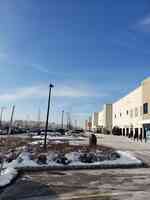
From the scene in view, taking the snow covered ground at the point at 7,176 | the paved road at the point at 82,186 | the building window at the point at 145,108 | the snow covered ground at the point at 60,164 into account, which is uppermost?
the building window at the point at 145,108

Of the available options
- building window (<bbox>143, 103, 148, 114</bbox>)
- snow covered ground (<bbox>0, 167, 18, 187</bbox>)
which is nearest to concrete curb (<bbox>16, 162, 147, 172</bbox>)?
snow covered ground (<bbox>0, 167, 18, 187</bbox>)

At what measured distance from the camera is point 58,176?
12359mm

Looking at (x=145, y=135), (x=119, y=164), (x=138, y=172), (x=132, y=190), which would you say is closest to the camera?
(x=132, y=190)

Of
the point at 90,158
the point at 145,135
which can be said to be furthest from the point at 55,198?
the point at 145,135

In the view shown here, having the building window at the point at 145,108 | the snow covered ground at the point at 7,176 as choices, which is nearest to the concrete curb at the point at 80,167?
the snow covered ground at the point at 7,176

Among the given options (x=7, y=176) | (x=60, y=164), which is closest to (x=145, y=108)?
(x=60, y=164)

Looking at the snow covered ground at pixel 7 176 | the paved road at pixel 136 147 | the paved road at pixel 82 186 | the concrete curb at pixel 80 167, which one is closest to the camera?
the paved road at pixel 82 186

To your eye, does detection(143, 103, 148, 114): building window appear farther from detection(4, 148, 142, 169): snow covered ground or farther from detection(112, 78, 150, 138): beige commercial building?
detection(4, 148, 142, 169): snow covered ground

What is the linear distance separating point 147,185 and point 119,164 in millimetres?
4569

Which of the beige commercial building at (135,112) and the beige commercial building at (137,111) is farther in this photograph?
the beige commercial building at (135,112)

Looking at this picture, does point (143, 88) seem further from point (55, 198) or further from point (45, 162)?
point (55, 198)

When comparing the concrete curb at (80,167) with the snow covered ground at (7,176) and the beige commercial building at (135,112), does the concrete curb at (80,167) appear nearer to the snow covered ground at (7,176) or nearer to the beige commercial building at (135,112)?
the snow covered ground at (7,176)

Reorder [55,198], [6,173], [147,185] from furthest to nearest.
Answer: [6,173], [147,185], [55,198]

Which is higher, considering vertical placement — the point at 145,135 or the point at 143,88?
the point at 143,88
